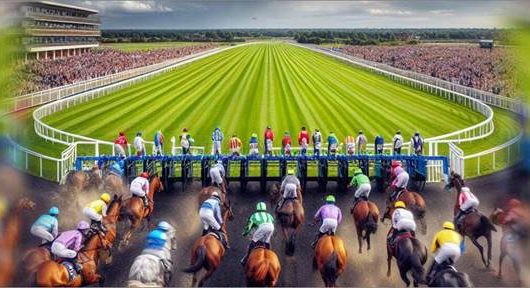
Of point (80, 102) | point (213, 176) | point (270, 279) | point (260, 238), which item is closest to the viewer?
point (270, 279)

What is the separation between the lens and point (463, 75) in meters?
11.2

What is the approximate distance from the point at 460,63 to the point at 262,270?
25.5 feet

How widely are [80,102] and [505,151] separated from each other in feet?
26.3

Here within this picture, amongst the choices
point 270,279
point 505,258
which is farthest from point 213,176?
point 505,258

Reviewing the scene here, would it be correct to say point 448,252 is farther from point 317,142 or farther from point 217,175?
point 317,142

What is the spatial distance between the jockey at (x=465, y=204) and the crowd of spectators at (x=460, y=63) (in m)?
2.55

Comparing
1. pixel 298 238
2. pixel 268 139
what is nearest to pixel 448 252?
pixel 298 238

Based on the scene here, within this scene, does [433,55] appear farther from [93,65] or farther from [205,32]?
[93,65]

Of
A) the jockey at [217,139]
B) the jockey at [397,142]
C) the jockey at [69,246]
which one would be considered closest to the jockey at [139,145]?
the jockey at [217,139]

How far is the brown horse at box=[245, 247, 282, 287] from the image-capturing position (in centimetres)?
545

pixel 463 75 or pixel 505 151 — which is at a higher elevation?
pixel 463 75

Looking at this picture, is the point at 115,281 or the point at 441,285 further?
the point at 115,281

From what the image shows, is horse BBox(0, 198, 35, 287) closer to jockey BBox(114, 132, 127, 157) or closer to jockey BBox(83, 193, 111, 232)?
jockey BBox(83, 193, 111, 232)

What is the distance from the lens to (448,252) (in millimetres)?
5328
